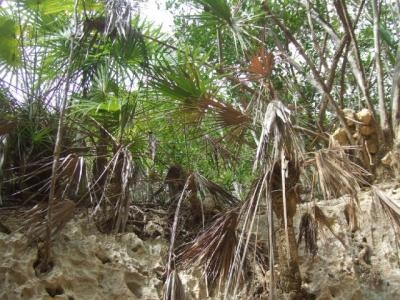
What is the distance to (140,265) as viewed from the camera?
389 centimetres

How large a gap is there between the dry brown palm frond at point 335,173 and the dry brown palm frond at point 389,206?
10cm

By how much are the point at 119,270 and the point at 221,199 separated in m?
0.97

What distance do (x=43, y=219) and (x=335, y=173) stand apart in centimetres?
183

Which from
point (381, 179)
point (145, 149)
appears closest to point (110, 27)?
point (145, 149)

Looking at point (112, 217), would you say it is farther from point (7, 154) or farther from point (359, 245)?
point (359, 245)

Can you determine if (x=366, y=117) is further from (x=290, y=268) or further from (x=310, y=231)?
(x=290, y=268)

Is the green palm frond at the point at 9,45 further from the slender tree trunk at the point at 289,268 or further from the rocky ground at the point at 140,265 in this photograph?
the slender tree trunk at the point at 289,268

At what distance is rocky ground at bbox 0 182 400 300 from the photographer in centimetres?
338

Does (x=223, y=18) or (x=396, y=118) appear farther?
(x=396, y=118)

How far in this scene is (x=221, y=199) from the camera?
421 cm

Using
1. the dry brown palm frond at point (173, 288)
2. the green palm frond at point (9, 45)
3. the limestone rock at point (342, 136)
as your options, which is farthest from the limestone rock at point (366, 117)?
the green palm frond at point (9, 45)

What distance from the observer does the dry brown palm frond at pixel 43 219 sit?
3.44 metres

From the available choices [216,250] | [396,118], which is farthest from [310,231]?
[396,118]

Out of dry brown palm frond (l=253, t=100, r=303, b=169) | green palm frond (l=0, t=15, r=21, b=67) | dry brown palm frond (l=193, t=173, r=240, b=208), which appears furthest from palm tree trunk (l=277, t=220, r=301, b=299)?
green palm frond (l=0, t=15, r=21, b=67)
